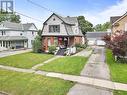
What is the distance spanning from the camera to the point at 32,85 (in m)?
13.6

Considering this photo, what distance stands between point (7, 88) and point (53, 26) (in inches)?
961

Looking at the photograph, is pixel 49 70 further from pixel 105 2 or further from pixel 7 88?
pixel 105 2

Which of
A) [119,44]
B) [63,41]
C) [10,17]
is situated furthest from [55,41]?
[10,17]

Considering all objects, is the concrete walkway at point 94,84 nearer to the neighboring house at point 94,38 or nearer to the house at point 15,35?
the house at point 15,35

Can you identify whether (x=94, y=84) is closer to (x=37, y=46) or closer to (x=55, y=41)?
(x=37, y=46)

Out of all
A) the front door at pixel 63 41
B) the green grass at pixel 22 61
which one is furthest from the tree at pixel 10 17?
the green grass at pixel 22 61

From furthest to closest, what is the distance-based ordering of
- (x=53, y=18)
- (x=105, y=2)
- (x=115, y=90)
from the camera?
(x=53, y=18) < (x=105, y=2) < (x=115, y=90)

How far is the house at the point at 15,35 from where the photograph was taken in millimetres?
48266

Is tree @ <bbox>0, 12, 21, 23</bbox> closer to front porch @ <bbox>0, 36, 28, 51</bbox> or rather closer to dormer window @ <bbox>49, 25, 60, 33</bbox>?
front porch @ <bbox>0, 36, 28, 51</bbox>

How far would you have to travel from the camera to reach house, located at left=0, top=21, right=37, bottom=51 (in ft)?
158

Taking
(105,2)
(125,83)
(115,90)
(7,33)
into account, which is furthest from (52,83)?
(7,33)

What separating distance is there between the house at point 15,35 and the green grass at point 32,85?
3202 centimetres

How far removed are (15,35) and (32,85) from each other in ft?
133

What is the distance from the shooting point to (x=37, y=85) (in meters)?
13.5
